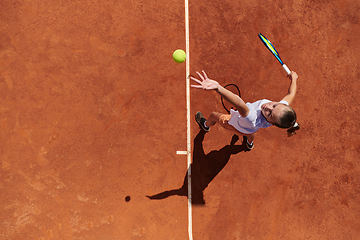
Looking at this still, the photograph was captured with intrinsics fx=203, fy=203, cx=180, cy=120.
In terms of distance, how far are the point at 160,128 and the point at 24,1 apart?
191 inches

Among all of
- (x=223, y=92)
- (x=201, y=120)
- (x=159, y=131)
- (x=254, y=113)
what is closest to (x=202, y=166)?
(x=201, y=120)

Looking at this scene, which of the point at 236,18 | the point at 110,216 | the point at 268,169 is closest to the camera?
the point at 110,216

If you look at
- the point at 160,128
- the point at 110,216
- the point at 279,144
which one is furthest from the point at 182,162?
the point at 279,144

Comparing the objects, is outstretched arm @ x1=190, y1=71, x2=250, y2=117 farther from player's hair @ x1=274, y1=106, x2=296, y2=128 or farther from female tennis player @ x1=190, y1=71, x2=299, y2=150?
player's hair @ x1=274, y1=106, x2=296, y2=128

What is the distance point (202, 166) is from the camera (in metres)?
5.13

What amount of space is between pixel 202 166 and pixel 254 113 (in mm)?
2326

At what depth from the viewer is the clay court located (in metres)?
4.89

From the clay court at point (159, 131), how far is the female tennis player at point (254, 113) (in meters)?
1.54

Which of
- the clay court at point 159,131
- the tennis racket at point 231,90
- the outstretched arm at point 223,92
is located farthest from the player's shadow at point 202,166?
the outstretched arm at point 223,92

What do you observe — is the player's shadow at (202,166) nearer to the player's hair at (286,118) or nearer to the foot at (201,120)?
the foot at (201,120)

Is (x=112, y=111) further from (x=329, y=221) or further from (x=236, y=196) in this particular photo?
(x=329, y=221)

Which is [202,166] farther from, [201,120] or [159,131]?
[159,131]

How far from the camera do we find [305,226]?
16.8 ft

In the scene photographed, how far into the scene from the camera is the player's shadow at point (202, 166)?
5051 mm
